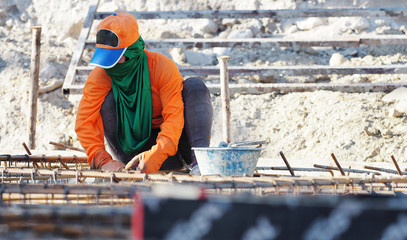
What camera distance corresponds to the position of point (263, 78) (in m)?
8.73

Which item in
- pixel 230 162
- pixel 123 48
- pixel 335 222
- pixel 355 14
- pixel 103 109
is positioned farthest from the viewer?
pixel 355 14

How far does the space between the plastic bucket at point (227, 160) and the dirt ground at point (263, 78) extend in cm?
395

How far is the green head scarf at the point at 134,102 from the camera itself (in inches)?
128

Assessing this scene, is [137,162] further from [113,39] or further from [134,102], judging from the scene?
[113,39]

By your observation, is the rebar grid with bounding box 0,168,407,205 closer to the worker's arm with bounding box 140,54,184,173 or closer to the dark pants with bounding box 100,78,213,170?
the worker's arm with bounding box 140,54,184,173

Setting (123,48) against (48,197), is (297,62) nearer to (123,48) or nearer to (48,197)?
(123,48)

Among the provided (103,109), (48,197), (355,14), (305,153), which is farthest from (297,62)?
(48,197)

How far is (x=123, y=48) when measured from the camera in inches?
122

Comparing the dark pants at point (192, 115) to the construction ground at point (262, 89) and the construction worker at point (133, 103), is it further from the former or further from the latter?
the construction ground at point (262, 89)

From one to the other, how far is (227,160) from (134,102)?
2.60 ft

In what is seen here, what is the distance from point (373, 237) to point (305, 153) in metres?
6.25

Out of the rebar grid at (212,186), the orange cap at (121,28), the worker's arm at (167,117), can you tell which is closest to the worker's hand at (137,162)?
the worker's arm at (167,117)

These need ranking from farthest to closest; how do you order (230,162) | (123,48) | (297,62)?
1. (297,62)
2. (123,48)
3. (230,162)

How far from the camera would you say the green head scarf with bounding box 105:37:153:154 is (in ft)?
10.6
